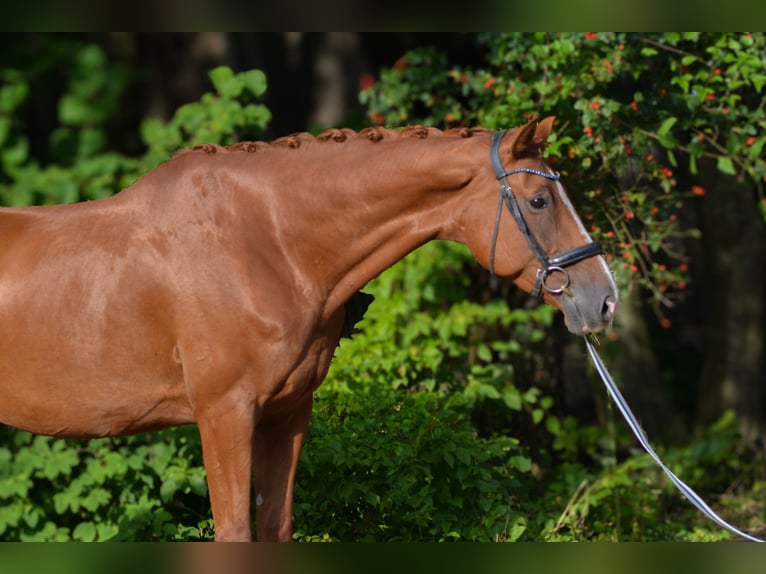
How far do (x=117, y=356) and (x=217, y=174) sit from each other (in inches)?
28.8

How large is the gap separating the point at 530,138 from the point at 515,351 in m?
3.37

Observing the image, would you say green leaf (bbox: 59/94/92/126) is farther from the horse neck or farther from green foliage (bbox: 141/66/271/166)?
the horse neck

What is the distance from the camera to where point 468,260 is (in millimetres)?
7043

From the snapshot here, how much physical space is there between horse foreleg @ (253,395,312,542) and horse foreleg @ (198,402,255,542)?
0.91ft

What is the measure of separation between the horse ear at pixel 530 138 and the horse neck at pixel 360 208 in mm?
123

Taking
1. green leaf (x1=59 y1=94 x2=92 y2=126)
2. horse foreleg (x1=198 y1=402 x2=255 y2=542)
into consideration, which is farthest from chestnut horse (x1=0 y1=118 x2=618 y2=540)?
green leaf (x1=59 y1=94 x2=92 y2=126)

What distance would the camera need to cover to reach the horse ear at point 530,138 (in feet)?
12.2

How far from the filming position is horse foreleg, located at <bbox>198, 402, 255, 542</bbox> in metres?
3.71

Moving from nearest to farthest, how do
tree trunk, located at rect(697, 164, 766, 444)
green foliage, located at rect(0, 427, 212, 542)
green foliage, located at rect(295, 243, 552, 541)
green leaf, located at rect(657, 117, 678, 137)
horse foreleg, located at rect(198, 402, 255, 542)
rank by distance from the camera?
horse foreleg, located at rect(198, 402, 255, 542)
green foliage, located at rect(295, 243, 552, 541)
green leaf, located at rect(657, 117, 678, 137)
green foliage, located at rect(0, 427, 212, 542)
tree trunk, located at rect(697, 164, 766, 444)

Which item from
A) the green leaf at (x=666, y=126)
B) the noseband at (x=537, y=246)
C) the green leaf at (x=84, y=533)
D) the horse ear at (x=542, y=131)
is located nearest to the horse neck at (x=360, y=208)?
the noseband at (x=537, y=246)

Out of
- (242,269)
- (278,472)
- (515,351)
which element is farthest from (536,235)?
(515,351)

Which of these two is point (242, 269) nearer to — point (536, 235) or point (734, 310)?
point (536, 235)
